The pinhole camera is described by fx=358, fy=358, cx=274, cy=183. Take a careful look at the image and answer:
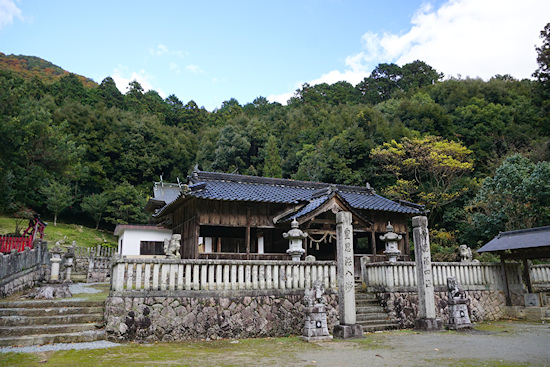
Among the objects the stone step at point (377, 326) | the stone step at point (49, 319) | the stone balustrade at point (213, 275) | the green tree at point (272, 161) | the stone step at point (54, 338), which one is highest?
the green tree at point (272, 161)

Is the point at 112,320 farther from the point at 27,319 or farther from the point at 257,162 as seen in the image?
the point at 257,162

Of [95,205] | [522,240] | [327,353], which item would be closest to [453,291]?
[522,240]

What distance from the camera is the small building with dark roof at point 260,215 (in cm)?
1490

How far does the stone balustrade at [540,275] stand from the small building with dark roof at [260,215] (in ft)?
16.7

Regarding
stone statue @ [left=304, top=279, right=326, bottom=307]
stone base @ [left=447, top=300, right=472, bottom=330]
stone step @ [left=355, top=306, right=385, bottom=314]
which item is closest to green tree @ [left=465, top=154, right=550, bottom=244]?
stone base @ [left=447, top=300, right=472, bottom=330]

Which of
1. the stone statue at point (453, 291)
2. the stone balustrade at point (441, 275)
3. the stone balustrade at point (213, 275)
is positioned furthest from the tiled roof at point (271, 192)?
the stone statue at point (453, 291)

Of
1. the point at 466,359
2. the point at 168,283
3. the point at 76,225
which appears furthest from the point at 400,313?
the point at 76,225

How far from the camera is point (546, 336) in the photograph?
8953mm

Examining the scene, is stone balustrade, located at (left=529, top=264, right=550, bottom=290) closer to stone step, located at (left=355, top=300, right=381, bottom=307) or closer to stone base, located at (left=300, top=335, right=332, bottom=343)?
stone step, located at (left=355, top=300, right=381, bottom=307)

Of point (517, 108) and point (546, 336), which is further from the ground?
point (517, 108)

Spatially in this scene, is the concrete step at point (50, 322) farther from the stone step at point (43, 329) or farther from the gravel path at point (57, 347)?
the gravel path at point (57, 347)

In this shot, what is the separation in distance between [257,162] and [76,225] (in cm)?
2234

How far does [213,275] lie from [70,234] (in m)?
31.9

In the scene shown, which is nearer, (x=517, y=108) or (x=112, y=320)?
(x=112, y=320)
